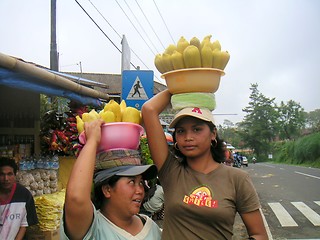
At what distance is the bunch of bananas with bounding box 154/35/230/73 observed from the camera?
1894 mm

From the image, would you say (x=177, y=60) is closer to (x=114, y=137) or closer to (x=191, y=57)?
(x=191, y=57)

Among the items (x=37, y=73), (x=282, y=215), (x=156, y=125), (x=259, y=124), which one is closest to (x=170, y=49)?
(x=156, y=125)

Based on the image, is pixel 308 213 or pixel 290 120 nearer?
pixel 308 213

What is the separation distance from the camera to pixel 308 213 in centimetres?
952

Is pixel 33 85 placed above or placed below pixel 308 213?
above

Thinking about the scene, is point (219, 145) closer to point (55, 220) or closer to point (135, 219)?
point (135, 219)

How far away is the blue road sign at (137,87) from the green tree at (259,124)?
70478mm

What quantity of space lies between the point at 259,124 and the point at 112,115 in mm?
75246

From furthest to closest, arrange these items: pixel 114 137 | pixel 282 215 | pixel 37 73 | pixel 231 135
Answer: pixel 231 135 → pixel 282 215 → pixel 37 73 → pixel 114 137

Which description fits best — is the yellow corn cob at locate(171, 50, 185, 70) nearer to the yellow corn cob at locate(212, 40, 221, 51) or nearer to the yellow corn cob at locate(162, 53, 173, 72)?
the yellow corn cob at locate(162, 53, 173, 72)

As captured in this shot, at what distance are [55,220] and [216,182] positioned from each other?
9.95ft

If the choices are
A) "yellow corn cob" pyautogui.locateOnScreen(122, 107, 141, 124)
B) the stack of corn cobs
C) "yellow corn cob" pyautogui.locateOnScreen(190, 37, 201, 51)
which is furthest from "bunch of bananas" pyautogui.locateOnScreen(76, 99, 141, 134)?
"yellow corn cob" pyautogui.locateOnScreen(190, 37, 201, 51)

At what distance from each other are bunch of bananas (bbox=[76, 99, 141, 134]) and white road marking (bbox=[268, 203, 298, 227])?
757 centimetres

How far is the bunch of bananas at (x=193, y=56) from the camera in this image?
1894mm
